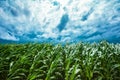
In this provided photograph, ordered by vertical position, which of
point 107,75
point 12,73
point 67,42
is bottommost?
point 107,75

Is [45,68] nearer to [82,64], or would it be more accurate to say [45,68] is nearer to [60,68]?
[60,68]

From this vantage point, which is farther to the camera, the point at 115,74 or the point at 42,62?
the point at 42,62

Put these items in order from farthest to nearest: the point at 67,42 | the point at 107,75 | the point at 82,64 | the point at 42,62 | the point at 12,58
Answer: the point at 67,42
the point at 12,58
the point at 42,62
the point at 82,64
the point at 107,75

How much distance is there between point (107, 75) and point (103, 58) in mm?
842

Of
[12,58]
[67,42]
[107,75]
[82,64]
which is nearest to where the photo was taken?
[107,75]

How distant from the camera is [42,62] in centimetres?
571

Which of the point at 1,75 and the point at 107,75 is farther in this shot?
the point at 1,75

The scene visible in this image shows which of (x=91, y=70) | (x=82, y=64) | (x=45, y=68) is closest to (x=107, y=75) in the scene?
(x=91, y=70)

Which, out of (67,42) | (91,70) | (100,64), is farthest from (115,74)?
(67,42)

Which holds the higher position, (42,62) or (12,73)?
(42,62)

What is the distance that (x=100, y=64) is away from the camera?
535cm

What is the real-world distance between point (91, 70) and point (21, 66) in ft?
5.57

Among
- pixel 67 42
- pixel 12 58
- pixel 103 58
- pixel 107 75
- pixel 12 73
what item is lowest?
pixel 107 75

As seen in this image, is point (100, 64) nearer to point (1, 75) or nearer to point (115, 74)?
point (115, 74)
